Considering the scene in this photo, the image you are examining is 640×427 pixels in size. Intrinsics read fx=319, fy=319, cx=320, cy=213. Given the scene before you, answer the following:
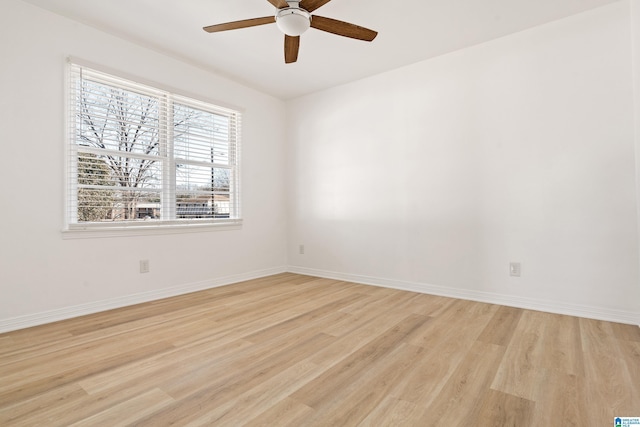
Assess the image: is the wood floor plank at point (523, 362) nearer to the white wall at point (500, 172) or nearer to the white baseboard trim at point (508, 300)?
the white baseboard trim at point (508, 300)

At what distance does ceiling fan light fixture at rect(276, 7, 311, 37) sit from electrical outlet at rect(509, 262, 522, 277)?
106 inches

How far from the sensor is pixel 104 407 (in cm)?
143

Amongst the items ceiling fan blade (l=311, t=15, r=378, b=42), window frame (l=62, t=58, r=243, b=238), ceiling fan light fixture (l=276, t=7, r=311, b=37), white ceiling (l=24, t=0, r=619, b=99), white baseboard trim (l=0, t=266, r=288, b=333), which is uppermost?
white ceiling (l=24, t=0, r=619, b=99)

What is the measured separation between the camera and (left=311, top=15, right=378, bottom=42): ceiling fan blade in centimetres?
232

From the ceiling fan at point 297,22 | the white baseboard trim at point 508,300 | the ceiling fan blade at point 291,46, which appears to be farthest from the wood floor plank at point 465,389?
the ceiling fan blade at point 291,46

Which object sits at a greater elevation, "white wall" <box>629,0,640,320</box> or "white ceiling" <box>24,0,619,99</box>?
"white ceiling" <box>24,0,619,99</box>

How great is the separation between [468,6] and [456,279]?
8.07 ft

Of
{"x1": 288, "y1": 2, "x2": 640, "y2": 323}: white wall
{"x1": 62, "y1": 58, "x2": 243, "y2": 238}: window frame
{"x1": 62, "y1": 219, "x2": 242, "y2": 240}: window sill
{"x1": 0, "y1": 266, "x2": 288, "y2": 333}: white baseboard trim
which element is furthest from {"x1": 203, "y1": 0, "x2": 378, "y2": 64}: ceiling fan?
{"x1": 0, "y1": 266, "x2": 288, "y2": 333}: white baseboard trim

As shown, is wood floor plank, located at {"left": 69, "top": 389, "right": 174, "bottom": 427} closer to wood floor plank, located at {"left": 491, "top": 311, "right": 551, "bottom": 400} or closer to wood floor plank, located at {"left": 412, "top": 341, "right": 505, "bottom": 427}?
wood floor plank, located at {"left": 412, "top": 341, "right": 505, "bottom": 427}

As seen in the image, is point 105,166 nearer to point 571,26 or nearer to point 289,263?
point 289,263

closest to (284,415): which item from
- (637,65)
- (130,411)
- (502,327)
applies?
(130,411)

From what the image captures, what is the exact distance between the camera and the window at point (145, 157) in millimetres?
2836

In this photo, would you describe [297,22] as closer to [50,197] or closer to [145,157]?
[145,157]

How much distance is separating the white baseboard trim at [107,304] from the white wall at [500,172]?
144 cm
